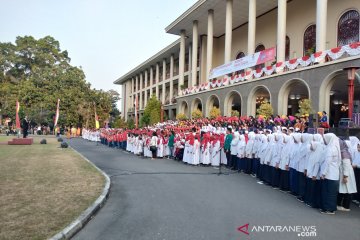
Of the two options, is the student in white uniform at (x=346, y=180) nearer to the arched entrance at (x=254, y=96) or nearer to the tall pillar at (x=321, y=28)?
the tall pillar at (x=321, y=28)

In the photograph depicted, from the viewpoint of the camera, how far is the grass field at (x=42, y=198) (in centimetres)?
524

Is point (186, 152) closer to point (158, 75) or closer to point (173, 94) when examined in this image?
point (173, 94)

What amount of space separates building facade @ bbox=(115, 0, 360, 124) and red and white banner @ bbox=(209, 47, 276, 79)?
68cm

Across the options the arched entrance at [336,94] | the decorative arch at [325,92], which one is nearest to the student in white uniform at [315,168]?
the arched entrance at [336,94]

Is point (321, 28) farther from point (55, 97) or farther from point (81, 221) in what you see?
point (55, 97)

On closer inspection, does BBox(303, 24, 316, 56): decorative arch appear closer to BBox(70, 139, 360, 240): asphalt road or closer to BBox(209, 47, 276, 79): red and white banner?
BBox(209, 47, 276, 79): red and white banner

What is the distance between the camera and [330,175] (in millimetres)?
6973

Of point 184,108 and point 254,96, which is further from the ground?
point 254,96

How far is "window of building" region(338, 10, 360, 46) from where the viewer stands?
70.8 feet

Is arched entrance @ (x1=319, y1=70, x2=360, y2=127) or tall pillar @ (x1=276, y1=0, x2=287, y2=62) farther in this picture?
tall pillar @ (x1=276, y1=0, x2=287, y2=62)

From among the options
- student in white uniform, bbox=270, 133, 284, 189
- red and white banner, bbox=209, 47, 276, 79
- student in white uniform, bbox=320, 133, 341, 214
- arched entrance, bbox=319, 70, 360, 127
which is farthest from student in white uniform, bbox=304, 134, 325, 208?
red and white banner, bbox=209, 47, 276, 79

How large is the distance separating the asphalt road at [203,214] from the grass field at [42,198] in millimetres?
494

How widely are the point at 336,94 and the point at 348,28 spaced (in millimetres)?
6175

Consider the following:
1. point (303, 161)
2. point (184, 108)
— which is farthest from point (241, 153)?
point (184, 108)
